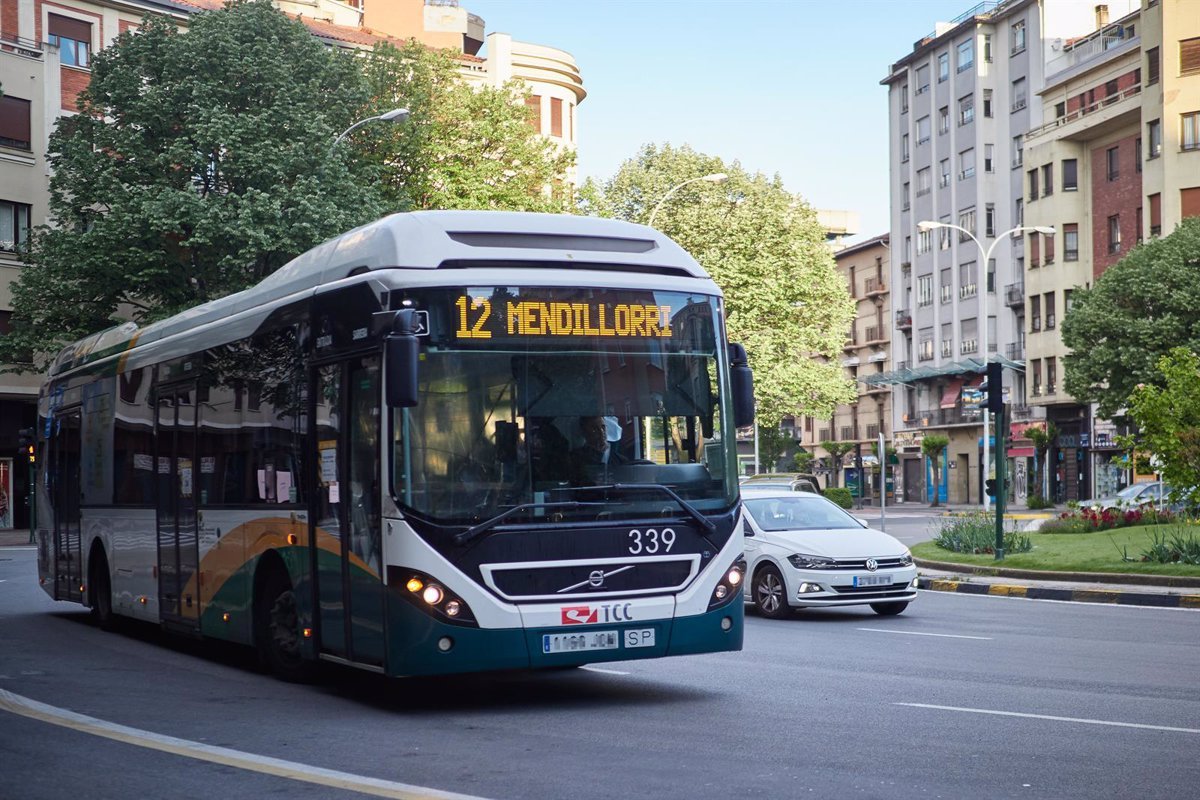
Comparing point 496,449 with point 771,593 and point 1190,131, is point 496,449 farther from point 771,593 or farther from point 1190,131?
point 1190,131

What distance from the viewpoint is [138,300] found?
44.1 metres

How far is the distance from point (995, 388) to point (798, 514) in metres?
6.30

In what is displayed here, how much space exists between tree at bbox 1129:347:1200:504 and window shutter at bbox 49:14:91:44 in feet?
121

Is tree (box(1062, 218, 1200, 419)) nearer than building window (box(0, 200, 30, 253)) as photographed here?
No

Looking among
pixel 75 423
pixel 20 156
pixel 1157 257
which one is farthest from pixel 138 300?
pixel 1157 257

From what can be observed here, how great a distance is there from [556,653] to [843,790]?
9.80 ft

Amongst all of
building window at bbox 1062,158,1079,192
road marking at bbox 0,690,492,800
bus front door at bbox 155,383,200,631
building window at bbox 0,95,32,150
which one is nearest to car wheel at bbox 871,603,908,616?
bus front door at bbox 155,383,200,631

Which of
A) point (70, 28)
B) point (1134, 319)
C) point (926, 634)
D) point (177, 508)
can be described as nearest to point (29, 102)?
point (70, 28)

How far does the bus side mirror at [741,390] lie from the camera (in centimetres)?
1065

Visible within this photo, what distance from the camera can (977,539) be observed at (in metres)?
28.5

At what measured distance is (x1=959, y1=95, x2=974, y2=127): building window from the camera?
81562 mm

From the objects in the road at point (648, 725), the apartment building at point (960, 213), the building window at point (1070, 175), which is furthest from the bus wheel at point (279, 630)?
the apartment building at point (960, 213)

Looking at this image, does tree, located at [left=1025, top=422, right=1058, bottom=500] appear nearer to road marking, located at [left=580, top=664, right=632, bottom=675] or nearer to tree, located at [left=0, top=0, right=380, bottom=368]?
tree, located at [left=0, top=0, right=380, bottom=368]

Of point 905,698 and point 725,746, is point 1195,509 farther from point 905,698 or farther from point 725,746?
point 725,746
